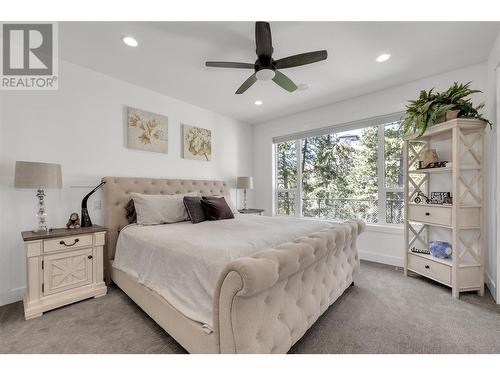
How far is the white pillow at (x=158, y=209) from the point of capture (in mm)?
2539

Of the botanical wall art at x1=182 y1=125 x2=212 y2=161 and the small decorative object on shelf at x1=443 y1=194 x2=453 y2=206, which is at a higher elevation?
the botanical wall art at x1=182 y1=125 x2=212 y2=161

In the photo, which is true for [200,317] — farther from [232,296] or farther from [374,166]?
[374,166]

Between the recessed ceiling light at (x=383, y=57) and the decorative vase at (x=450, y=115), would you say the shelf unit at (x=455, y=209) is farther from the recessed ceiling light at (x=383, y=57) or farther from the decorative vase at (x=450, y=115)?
the recessed ceiling light at (x=383, y=57)

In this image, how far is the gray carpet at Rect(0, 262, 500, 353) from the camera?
152 centimetres

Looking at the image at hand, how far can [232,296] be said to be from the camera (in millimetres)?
1056

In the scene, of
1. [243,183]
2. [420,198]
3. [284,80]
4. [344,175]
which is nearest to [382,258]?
[420,198]

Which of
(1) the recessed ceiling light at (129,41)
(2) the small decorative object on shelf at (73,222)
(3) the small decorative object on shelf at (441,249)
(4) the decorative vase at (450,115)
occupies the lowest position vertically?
(3) the small decorative object on shelf at (441,249)

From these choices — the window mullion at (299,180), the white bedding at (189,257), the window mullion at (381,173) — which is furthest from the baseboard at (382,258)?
the white bedding at (189,257)

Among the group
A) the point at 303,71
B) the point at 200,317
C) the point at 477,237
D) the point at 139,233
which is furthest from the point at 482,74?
the point at 139,233

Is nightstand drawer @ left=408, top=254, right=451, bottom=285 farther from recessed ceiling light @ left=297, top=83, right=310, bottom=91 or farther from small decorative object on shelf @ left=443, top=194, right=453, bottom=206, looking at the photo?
recessed ceiling light @ left=297, top=83, right=310, bottom=91

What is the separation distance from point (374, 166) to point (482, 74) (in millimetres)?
1550

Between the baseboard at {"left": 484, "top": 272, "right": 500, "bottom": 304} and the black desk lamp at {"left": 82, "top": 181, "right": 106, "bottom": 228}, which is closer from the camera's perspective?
the baseboard at {"left": 484, "top": 272, "right": 500, "bottom": 304}

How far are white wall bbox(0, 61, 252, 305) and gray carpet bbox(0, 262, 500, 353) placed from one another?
2.67ft

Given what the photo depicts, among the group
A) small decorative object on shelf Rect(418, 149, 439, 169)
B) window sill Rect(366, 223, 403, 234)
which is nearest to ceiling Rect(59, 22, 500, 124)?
small decorative object on shelf Rect(418, 149, 439, 169)
